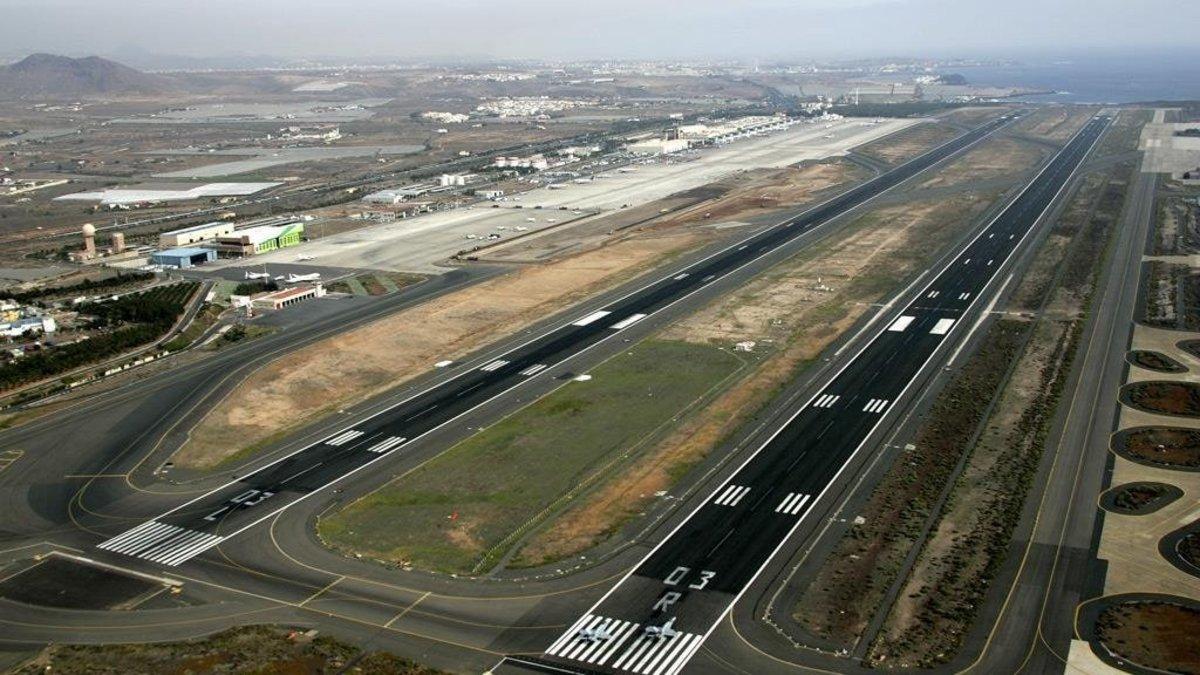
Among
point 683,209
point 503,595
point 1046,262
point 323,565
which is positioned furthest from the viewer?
point 683,209

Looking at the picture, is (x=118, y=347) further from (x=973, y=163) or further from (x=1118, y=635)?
(x=973, y=163)

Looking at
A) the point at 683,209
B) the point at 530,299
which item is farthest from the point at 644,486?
the point at 683,209

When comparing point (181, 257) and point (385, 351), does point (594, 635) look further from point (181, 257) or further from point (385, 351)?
point (181, 257)

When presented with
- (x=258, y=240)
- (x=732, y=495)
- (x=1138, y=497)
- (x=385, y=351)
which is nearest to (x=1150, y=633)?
(x=1138, y=497)

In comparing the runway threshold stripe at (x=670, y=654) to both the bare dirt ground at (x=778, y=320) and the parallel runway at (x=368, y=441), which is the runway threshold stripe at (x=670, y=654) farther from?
the parallel runway at (x=368, y=441)

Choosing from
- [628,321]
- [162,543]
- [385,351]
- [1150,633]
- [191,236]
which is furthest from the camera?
[191,236]
